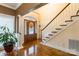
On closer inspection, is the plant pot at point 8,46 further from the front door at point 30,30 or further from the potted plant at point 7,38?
the front door at point 30,30

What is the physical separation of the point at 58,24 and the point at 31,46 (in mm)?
2268

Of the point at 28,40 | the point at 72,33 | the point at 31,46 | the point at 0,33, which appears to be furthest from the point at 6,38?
the point at 72,33

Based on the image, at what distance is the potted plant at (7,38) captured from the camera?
2766 mm

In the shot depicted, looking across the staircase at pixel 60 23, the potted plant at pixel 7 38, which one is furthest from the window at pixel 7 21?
the staircase at pixel 60 23

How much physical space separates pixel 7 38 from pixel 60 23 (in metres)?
3.07

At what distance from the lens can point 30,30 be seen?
318cm

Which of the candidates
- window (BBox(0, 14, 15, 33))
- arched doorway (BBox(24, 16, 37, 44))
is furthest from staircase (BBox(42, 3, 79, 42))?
window (BBox(0, 14, 15, 33))

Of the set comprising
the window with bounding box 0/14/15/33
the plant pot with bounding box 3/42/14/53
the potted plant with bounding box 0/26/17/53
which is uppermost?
the window with bounding box 0/14/15/33

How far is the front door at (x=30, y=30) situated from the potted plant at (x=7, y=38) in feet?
1.32

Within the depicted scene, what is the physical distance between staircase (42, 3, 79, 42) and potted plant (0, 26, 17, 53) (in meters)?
1.64

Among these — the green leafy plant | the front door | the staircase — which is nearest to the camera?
the green leafy plant

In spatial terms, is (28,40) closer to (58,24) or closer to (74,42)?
(74,42)

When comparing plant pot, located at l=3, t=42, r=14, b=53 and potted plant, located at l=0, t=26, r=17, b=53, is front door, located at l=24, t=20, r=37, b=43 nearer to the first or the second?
potted plant, located at l=0, t=26, r=17, b=53

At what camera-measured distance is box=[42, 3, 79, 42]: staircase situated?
4.54m
